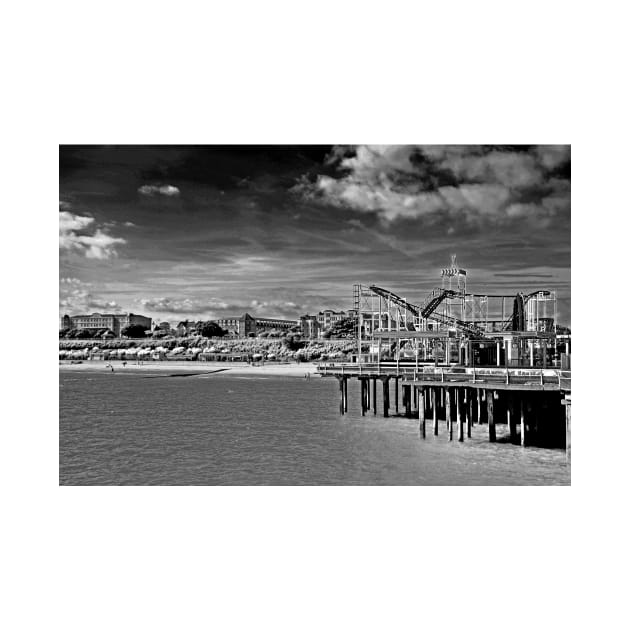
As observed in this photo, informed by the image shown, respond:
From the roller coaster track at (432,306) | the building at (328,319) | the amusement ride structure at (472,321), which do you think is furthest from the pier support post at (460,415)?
the building at (328,319)

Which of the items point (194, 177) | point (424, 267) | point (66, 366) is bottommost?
point (66, 366)

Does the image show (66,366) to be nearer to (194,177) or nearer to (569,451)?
(194,177)

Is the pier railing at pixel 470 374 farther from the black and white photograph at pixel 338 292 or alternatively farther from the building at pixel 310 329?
the building at pixel 310 329

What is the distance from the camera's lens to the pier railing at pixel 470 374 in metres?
13.7

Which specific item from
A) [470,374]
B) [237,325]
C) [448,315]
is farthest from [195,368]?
[470,374]

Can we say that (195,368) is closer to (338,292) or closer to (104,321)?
(104,321)

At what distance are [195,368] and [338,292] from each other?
2872 cm

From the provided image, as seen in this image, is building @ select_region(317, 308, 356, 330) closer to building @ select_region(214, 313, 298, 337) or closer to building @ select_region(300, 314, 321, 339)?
building @ select_region(300, 314, 321, 339)

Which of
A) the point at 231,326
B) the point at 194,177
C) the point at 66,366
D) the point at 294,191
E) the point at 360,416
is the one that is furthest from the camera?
the point at 231,326

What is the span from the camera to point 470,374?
15484 millimetres

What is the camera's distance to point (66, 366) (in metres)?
54.3
